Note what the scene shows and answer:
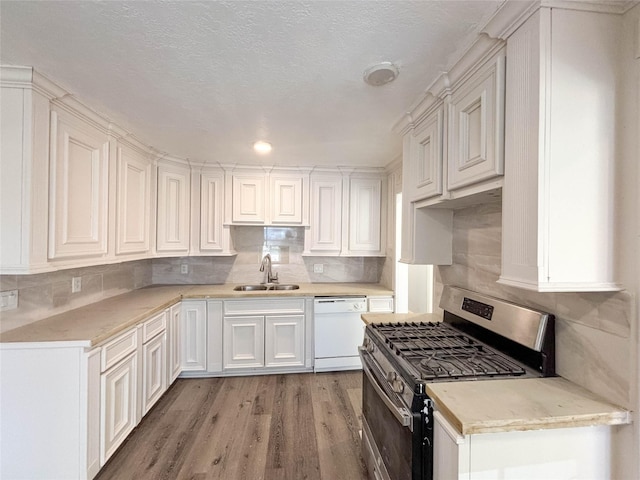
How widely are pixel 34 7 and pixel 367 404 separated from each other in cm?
240

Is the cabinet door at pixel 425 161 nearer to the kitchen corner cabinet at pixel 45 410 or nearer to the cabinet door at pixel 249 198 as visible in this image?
the cabinet door at pixel 249 198

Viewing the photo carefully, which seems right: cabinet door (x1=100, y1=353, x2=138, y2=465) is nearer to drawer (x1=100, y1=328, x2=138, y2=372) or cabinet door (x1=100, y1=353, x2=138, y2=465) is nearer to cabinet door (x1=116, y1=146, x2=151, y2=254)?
drawer (x1=100, y1=328, x2=138, y2=372)

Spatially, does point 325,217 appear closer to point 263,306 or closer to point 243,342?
point 263,306

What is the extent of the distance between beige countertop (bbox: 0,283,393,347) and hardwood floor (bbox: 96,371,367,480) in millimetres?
845

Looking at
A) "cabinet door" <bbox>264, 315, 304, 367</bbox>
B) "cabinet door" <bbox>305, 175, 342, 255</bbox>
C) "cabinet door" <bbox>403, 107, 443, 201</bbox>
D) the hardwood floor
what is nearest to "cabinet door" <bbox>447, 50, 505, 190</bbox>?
"cabinet door" <bbox>403, 107, 443, 201</bbox>

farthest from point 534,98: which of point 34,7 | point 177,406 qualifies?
point 177,406

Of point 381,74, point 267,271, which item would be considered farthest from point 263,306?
point 381,74

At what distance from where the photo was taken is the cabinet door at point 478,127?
1138mm

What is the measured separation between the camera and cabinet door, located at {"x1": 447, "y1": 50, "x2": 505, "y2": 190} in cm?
114

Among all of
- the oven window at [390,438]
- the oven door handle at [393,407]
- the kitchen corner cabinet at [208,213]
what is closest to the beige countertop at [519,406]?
the oven door handle at [393,407]

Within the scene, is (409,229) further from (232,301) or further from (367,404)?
(232,301)

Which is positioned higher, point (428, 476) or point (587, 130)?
point (587, 130)

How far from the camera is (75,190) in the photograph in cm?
187

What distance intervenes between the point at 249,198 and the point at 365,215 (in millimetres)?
1330
